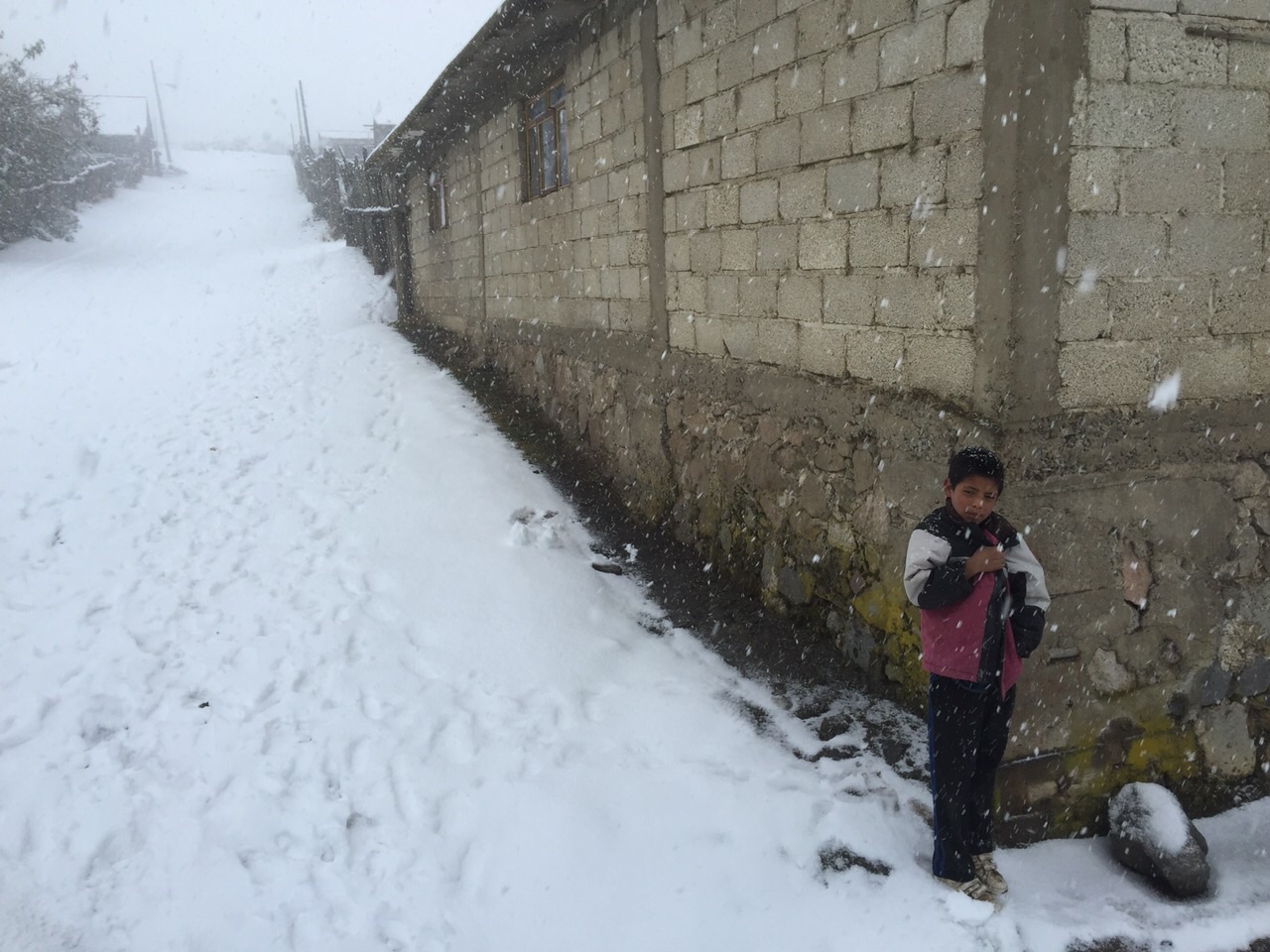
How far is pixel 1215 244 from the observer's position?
325 cm

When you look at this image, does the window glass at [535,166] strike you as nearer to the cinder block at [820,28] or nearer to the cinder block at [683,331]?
the cinder block at [683,331]

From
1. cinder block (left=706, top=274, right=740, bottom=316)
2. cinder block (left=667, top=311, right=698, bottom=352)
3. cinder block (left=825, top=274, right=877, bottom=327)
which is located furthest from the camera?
cinder block (left=667, top=311, right=698, bottom=352)

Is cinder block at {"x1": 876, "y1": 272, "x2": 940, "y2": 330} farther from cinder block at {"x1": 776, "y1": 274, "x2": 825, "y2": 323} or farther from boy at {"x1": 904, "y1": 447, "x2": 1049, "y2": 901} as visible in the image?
boy at {"x1": 904, "y1": 447, "x2": 1049, "y2": 901}

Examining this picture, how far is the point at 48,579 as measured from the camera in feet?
17.6

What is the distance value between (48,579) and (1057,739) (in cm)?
597

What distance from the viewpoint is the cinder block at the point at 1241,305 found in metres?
3.30

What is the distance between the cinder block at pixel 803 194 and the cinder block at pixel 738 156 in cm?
33

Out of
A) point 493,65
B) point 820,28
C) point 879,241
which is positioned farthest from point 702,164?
point 493,65

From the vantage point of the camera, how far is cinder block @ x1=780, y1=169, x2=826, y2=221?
4.02m

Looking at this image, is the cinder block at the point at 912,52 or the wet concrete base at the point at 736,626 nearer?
the cinder block at the point at 912,52

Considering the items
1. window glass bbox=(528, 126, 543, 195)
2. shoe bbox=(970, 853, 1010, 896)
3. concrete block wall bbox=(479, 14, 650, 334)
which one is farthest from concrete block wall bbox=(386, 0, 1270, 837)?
window glass bbox=(528, 126, 543, 195)

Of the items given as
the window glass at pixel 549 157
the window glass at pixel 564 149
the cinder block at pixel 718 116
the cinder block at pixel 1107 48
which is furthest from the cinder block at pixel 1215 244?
the window glass at pixel 549 157

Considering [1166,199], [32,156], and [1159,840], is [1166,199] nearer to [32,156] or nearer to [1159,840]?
[1159,840]

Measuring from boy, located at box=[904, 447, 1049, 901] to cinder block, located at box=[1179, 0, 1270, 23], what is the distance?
194cm
